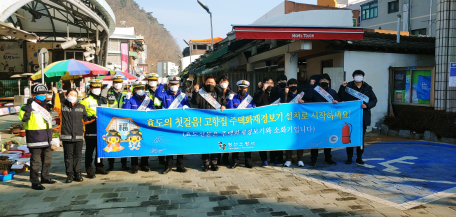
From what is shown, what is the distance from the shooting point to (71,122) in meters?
5.65

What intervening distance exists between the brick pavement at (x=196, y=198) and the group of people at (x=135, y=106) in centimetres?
35

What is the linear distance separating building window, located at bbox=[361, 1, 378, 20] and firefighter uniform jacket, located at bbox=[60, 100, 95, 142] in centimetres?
3577

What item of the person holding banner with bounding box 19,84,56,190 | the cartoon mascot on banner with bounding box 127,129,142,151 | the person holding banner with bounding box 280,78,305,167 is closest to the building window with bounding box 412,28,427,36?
the person holding banner with bounding box 280,78,305,167

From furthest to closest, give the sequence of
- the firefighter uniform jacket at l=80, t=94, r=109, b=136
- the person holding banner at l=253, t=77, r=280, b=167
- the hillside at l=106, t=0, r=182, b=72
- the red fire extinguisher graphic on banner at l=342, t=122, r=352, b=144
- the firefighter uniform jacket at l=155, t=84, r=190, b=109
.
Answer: the hillside at l=106, t=0, r=182, b=72 → the person holding banner at l=253, t=77, r=280, b=167 → the red fire extinguisher graphic on banner at l=342, t=122, r=352, b=144 → the firefighter uniform jacket at l=155, t=84, r=190, b=109 → the firefighter uniform jacket at l=80, t=94, r=109, b=136

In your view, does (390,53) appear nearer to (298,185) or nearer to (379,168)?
(379,168)

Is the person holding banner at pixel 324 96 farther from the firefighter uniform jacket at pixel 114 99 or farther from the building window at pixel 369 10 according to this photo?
the building window at pixel 369 10

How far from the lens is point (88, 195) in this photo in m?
5.02

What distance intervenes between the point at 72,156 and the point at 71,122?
0.63m

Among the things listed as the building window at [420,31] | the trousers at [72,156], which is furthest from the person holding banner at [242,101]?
the building window at [420,31]

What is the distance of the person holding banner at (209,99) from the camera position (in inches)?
252

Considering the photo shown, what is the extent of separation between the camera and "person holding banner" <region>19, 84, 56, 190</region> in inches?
211

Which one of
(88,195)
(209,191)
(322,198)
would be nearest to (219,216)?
(209,191)

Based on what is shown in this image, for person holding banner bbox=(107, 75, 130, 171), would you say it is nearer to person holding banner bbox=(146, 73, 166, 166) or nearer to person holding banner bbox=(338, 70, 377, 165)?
person holding banner bbox=(146, 73, 166, 166)

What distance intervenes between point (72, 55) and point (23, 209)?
20.7m
